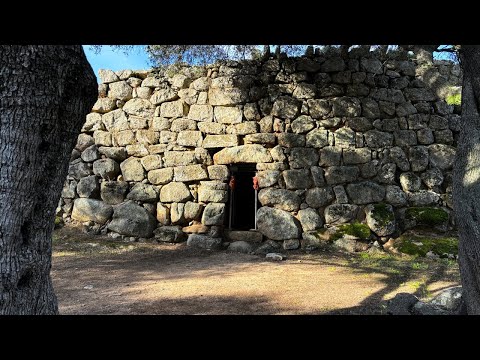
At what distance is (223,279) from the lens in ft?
16.6

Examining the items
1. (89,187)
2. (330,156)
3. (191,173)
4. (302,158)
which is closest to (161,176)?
(191,173)

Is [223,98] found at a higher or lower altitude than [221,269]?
higher

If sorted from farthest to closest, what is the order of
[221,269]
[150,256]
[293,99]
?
[293,99] < [150,256] < [221,269]

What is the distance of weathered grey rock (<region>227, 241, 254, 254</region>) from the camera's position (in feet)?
22.7

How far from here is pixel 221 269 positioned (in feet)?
18.5

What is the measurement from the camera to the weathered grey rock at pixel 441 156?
743cm

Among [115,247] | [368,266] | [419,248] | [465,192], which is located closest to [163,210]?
[115,247]

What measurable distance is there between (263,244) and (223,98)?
3226mm

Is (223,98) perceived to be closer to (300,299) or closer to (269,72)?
(269,72)

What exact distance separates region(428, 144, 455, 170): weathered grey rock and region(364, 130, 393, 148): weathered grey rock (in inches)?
35.1

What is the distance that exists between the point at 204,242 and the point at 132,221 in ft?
5.14

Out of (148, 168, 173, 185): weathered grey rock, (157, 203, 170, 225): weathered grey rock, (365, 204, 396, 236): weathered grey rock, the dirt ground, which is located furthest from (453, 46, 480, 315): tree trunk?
(148, 168, 173, 185): weathered grey rock

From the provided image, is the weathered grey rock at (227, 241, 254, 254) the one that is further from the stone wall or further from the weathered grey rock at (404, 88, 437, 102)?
the weathered grey rock at (404, 88, 437, 102)

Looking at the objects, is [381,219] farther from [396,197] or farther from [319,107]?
[319,107]
